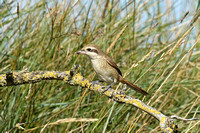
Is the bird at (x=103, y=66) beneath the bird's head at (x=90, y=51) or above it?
beneath

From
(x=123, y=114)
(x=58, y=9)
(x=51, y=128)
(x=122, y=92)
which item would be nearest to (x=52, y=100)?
(x=51, y=128)

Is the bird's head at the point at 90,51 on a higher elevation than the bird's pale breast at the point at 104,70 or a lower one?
higher

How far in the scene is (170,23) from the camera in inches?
190

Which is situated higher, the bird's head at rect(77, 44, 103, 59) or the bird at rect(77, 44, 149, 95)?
the bird's head at rect(77, 44, 103, 59)

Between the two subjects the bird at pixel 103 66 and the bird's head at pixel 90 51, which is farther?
the bird at pixel 103 66

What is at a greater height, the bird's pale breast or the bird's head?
the bird's head

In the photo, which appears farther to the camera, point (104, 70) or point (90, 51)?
point (104, 70)

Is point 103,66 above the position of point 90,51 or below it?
below

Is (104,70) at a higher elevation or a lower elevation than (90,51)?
lower

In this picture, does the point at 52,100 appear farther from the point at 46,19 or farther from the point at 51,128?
the point at 46,19

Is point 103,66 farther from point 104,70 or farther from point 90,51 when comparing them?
point 90,51

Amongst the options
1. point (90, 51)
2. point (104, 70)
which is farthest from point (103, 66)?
point (90, 51)

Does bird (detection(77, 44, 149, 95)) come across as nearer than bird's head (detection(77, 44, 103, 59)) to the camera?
No

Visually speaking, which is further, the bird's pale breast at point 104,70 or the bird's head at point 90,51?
the bird's pale breast at point 104,70
